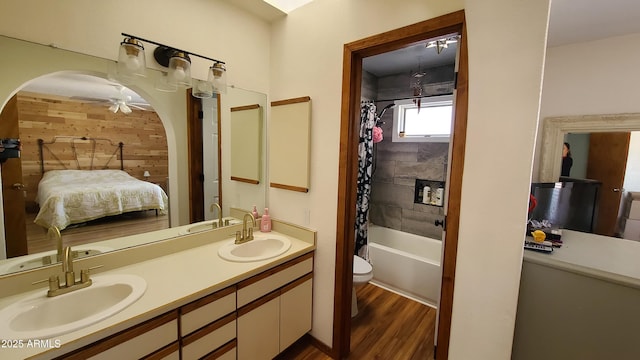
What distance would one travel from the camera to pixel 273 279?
1.58 metres

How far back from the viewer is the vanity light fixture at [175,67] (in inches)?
51.2

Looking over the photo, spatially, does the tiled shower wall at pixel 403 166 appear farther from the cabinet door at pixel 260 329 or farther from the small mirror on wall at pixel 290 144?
the cabinet door at pixel 260 329

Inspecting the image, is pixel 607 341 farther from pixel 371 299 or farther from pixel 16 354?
pixel 16 354

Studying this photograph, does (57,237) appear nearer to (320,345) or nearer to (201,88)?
(201,88)

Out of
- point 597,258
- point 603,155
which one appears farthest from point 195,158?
point 603,155

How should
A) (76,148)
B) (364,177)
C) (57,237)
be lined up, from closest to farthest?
(57,237) → (76,148) → (364,177)

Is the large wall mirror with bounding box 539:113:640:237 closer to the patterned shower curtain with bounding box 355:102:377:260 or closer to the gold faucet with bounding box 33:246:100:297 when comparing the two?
the patterned shower curtain with bounding box 355:102:377:260

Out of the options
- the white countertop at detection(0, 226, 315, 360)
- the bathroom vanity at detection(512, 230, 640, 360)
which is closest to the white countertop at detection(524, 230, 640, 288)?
the bathroom vanity at detection(512, 230, 640, 360)

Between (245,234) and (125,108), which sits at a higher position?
(125,108)

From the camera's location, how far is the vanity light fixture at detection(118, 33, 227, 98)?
4.27 feet

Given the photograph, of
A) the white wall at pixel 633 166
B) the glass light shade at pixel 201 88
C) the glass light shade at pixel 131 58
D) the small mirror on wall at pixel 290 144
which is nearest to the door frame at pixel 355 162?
the small mirror on wall at pixel 290 144

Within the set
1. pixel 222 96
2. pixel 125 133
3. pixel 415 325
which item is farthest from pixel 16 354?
pixel 415 325

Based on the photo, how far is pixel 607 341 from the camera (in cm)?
110

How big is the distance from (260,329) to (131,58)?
168 cm
